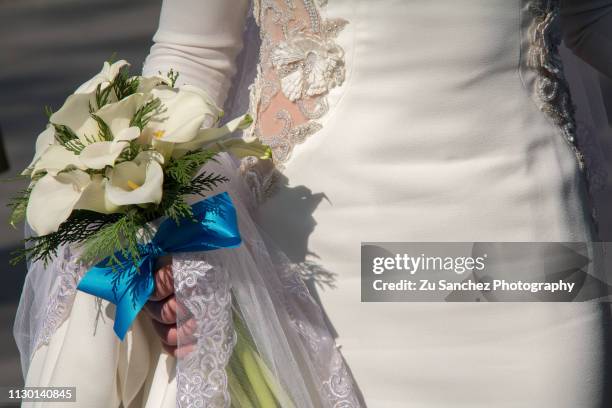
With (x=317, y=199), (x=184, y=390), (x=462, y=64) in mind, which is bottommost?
(x=184, y=390)

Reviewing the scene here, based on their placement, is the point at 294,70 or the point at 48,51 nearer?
the point at 294,70

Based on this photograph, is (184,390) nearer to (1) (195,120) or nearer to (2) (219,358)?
(2) (219,358)

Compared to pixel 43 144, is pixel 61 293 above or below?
Result: below


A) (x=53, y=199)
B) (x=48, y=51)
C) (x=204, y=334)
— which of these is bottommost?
(x=204, y=334)

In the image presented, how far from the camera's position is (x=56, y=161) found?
1154 millimetres

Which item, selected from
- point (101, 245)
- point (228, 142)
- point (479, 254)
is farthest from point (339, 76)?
point (101, 245)

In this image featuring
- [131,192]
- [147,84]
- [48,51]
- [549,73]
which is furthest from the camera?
[48,51]

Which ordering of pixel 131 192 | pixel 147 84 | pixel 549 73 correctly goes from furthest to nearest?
pixel 549 73 < pixel 147 84 < pixel 131 192

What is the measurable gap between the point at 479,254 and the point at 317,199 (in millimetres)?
234

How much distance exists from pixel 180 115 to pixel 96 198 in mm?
145

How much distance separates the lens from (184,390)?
1.16 m

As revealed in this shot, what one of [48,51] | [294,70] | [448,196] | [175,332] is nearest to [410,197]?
[448,196]

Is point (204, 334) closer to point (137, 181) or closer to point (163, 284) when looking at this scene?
point (163, 284)

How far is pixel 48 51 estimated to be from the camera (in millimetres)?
6453
